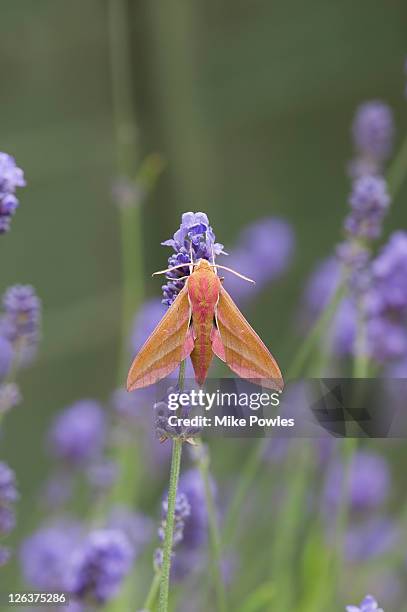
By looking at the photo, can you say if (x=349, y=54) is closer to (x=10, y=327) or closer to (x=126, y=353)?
(x=126, y=353)

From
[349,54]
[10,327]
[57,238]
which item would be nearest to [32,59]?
[57,238]

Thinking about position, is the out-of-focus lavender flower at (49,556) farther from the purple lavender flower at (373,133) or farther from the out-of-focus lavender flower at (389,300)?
the purple lavender flower at (373,133)

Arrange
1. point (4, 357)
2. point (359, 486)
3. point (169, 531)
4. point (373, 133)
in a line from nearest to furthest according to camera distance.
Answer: point (169, 531) → point (4, 357) → point (373, 133) → point (359, 486)

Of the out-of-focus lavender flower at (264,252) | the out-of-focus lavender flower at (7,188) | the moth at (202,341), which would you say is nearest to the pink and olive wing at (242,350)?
the moth at (202,341)

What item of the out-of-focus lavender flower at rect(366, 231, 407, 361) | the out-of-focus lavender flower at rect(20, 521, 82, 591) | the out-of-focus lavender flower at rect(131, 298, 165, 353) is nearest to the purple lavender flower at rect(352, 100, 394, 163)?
the out-of-focus lavender flower at rect(366, 231, 407, 361)

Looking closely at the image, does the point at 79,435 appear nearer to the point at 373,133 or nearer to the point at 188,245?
the point at 373,133

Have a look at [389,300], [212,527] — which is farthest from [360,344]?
[212,527]

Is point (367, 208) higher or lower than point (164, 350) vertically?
higher
